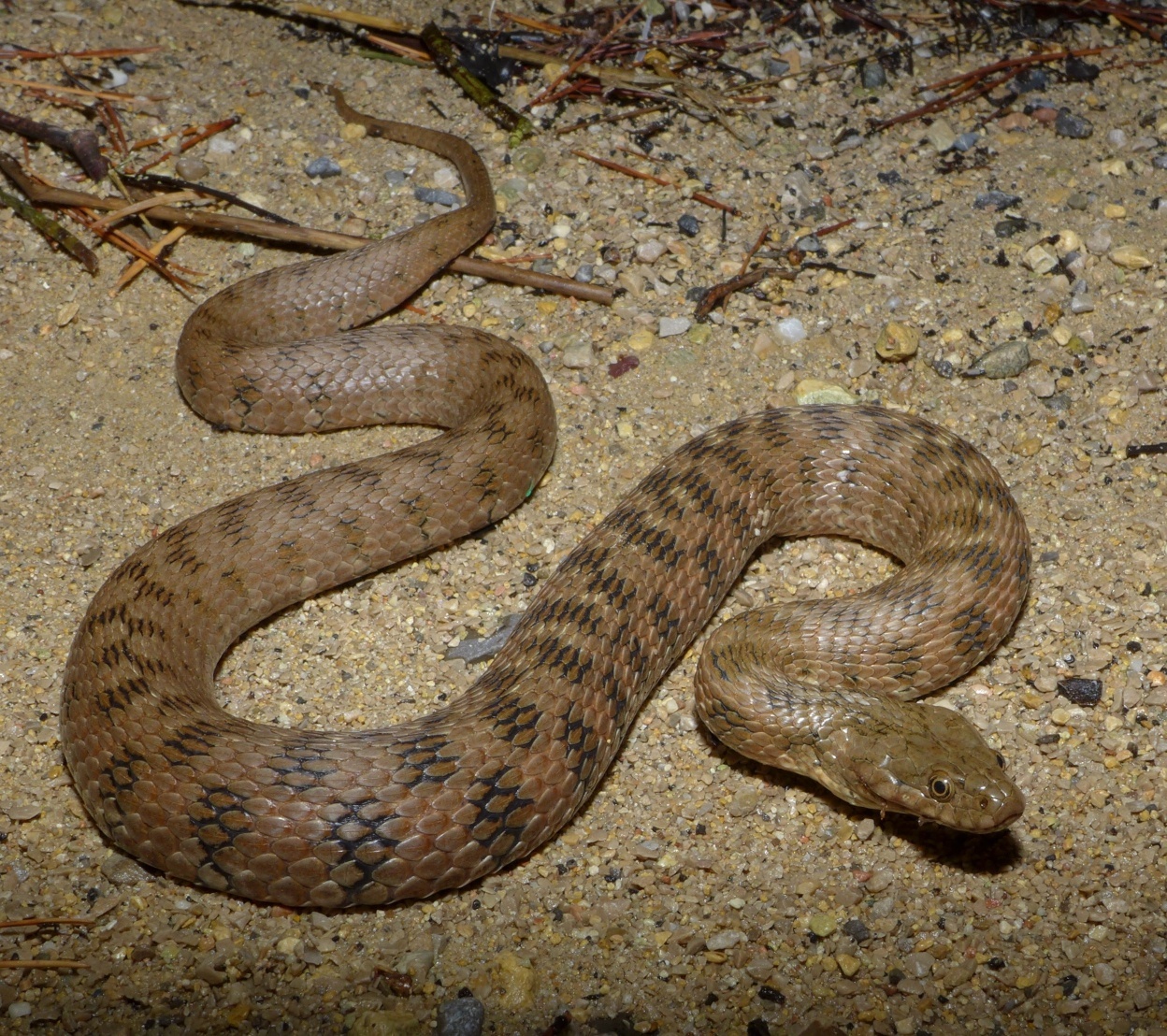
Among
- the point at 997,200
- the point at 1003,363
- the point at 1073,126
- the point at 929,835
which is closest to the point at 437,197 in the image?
the point at 997,200

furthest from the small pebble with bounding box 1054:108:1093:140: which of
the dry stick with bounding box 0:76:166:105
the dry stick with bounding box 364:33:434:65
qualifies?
the dry stick with bounding box 0:76:166:105

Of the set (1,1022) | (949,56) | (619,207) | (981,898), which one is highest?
(949,56)

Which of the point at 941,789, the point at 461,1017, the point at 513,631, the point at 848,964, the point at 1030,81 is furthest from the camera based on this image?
the point at 1030,81

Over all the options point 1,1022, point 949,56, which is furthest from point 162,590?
point 949,56

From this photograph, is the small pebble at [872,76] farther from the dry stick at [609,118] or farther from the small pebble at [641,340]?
the small pebble at [641,340]

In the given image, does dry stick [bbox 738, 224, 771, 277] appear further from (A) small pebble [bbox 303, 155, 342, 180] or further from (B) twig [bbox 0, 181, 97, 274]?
(B) twig [bbox 0, 181, 97, 274]

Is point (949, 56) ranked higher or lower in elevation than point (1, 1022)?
higher

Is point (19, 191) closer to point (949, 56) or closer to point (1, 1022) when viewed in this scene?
point (1, 1022)

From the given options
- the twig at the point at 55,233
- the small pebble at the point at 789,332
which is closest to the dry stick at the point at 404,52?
the twig at the point at 55,233

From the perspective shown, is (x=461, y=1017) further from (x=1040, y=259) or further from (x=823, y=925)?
(x=1040, y=259)
